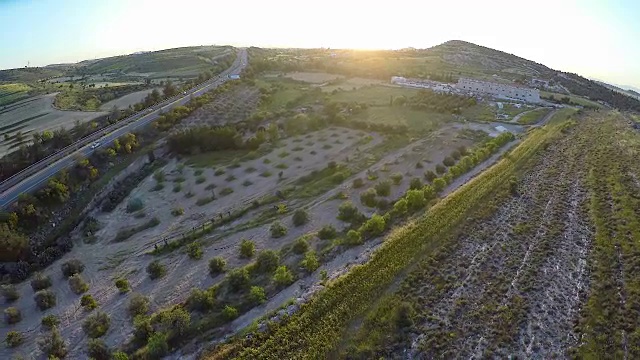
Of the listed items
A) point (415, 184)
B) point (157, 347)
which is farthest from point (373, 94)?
point (157, 347)

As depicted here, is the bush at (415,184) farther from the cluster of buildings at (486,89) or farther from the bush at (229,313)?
the cluster of buildings at (486,89)

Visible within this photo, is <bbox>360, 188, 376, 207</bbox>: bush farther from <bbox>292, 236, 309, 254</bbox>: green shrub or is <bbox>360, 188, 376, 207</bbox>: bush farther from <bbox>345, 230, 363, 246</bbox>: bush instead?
<bbox>292, 236, 309, 254</bbox>: green shrub

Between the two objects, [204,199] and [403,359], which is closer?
[403,359]

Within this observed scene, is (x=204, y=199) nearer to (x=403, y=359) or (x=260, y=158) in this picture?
(x=260, y=158)

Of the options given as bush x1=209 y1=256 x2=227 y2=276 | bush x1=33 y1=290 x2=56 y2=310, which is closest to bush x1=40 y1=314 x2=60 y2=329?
bush x1=33 y1=290 x2=56 y2=310

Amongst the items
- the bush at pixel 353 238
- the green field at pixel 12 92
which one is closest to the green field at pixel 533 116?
the bush at pixel 353 238

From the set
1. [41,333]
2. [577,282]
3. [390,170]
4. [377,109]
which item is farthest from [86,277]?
[377,109]

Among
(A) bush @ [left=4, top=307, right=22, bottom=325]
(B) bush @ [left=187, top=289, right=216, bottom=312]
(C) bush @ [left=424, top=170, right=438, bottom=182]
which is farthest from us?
(C) bush @ [left=424, top=170, right=438, bottom=182]
